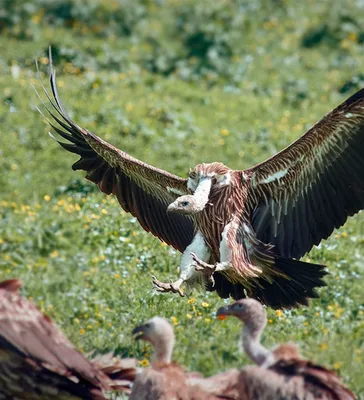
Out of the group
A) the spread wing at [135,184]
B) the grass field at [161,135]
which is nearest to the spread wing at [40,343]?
the grass field at [161,135]

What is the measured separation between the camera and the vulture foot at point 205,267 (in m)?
7.90

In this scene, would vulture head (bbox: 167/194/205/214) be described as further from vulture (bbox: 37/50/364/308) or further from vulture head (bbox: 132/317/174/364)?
vulture head (bbox: 132/317/174/364)

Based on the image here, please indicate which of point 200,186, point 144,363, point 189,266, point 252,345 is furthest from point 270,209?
point 252,345

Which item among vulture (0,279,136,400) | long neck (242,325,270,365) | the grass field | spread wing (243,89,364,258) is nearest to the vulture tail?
the grass field

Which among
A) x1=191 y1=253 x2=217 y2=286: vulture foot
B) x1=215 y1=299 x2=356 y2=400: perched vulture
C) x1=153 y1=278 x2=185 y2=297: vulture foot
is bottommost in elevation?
x1=215 y1=299 x2=356 y2=400: perched vulture

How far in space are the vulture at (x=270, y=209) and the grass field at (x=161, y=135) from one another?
0.25m

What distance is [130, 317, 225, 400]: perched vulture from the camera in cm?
575

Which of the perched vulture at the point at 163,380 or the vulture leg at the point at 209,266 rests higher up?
the vulture leg at the point at 209,266

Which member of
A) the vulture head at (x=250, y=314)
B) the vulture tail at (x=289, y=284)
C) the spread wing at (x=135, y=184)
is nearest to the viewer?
the vulture head at (x=250, y=314)

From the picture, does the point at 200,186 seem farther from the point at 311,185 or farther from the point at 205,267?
the point at 311,185

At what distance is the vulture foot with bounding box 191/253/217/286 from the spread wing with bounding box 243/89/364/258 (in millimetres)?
588

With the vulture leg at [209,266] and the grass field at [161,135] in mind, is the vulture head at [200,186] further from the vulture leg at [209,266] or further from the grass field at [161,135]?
the grass field at [161,135]

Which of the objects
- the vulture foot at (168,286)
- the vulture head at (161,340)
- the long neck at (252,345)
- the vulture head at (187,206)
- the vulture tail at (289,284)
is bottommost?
the vulture head at (161,340)

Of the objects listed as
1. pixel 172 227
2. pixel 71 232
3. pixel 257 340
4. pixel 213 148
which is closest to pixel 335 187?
pixel 172 227
